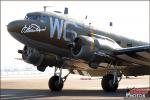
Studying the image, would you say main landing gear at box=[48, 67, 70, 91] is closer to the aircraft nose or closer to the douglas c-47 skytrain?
the douglas c-47 skytrain

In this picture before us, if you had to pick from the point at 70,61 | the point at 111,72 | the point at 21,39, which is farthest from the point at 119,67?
the point at 21,39

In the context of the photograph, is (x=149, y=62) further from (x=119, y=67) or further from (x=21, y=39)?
(x=21, y=39)

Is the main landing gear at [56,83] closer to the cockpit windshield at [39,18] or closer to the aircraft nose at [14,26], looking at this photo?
the cockpit windshield at [39,18]

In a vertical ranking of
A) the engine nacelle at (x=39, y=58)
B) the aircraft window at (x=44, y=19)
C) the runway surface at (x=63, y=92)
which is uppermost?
the aircraft window at (x=44, y=19)

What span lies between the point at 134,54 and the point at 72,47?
4.04 meters

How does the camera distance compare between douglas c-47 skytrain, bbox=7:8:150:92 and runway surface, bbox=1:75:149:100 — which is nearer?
runway surface, bbox=1:75:149:100

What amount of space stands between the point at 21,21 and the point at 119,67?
751 centimetres

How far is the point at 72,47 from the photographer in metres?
21.4

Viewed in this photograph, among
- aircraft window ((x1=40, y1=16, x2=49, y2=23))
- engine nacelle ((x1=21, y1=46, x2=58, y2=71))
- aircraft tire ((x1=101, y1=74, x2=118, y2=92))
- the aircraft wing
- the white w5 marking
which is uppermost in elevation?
aircraft window ((x1=40, y1=16, x2=49, y2=23))

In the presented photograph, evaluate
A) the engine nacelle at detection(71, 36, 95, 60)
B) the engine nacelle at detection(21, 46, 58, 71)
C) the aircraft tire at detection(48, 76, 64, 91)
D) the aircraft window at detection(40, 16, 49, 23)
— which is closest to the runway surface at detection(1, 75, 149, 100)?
the aircraft tire at detection(48, 76, 64, 91)

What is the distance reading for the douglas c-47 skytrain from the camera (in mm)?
21141

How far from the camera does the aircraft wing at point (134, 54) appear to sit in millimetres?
21453

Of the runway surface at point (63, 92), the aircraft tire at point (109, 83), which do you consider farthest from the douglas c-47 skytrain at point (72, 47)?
the runway surface at point (63, 92)

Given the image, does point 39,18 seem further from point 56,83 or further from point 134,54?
point 134,54
